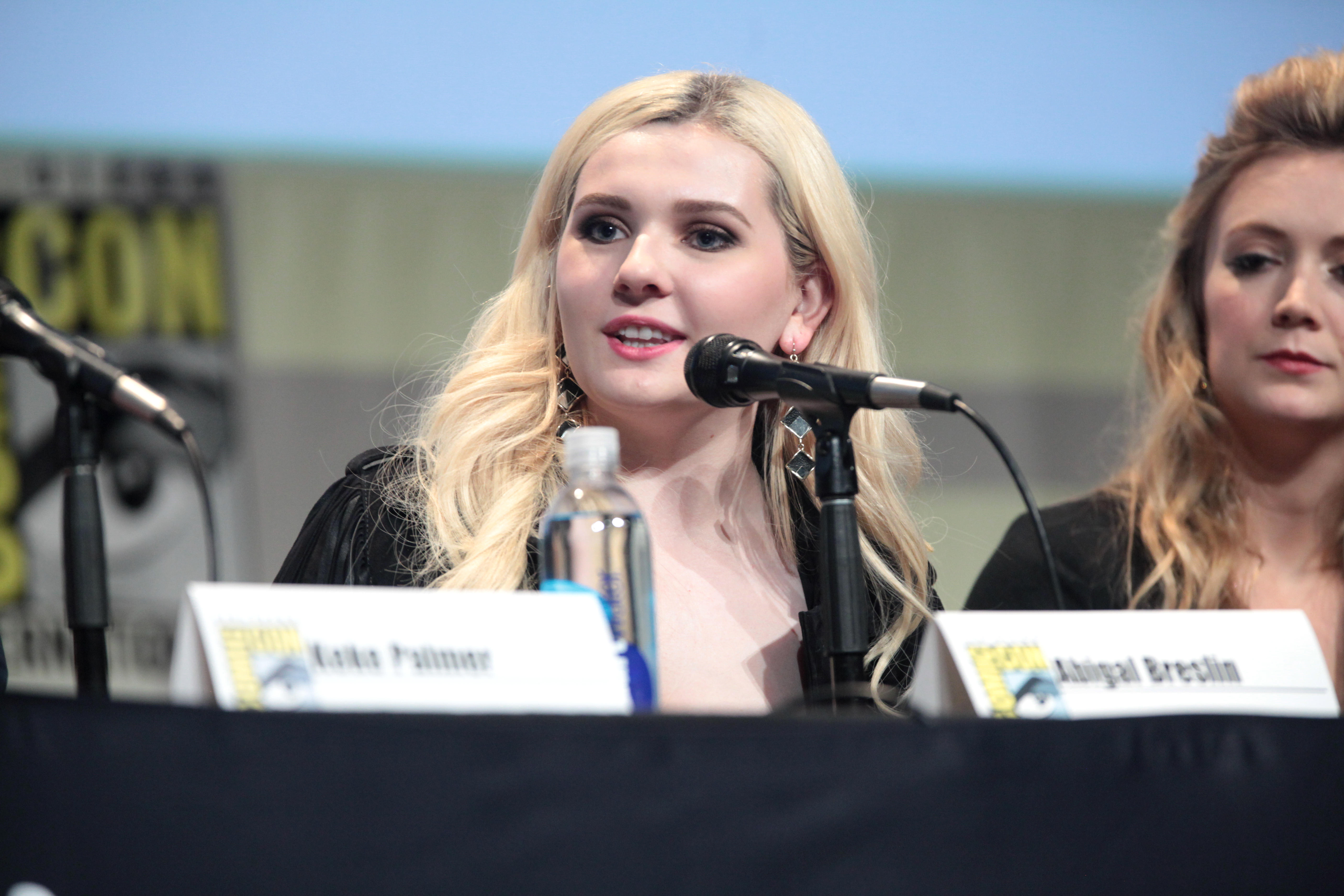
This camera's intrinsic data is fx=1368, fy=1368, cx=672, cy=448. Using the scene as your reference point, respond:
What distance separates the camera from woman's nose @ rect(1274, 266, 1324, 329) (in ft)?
6.88

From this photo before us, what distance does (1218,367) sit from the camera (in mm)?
2250

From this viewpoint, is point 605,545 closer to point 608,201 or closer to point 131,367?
point 608,201

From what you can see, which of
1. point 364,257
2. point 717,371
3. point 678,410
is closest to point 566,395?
point 678,410

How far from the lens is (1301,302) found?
210 cm

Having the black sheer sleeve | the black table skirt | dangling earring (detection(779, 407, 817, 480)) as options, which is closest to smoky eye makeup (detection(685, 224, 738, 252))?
dangling earring (detection(779, 407, 817, 480))

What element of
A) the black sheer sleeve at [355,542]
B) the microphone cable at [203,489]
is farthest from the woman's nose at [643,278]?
the microphone cable at [203,489]

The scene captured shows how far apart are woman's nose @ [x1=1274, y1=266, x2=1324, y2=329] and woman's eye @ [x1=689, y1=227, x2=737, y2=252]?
35.1 inches

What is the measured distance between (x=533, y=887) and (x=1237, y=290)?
1.73 metres

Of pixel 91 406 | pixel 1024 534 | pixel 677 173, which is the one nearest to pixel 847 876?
pixel 91 406

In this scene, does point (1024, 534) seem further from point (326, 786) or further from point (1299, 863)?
point (326, 786)

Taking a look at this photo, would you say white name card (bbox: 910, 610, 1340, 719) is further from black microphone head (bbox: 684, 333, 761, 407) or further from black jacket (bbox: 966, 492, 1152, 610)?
black jacket (bbox: 966, 492, 1152, 610)

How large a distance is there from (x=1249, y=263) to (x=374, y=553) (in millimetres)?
1452

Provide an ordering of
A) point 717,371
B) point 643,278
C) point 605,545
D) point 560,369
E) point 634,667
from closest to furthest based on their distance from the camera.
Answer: point 634,667, point 605,545, point 717,371, point 643,278, point 560,369

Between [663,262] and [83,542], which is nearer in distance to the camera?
[83,542]
